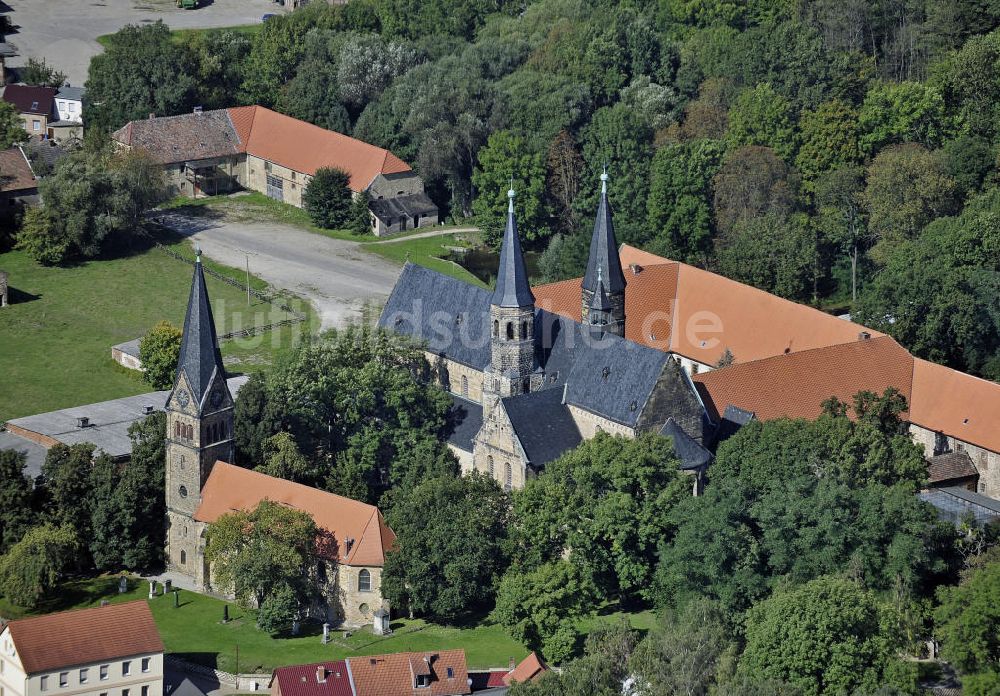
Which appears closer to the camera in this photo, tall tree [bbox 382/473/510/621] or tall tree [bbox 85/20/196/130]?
tall tree [bbox 382/473/510/621]

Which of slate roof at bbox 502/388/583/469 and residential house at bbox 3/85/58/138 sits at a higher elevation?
residential house at bbox 3/85/58/138

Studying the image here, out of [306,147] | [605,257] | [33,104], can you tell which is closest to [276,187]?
[306,147]

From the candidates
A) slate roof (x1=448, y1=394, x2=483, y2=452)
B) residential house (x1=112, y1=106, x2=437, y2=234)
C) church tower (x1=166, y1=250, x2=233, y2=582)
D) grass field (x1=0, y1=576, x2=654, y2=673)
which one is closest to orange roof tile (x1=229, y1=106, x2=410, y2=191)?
residential house (x1=112, y1=106, x2=437, y2=234)

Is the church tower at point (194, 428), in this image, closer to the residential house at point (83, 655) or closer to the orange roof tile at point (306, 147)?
the residential house at point (83, 655)

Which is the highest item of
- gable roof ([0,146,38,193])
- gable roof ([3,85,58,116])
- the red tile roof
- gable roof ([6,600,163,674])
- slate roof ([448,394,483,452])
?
gable roof ([3,85,58,116])

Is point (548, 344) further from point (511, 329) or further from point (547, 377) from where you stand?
point (511, 329)

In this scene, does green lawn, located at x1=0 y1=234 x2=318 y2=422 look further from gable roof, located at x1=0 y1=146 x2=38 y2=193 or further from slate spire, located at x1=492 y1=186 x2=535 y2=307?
slate spire, located at x1=492 y1=186 x2=535 y2=307

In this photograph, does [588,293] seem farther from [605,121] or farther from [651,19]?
[651,19]
